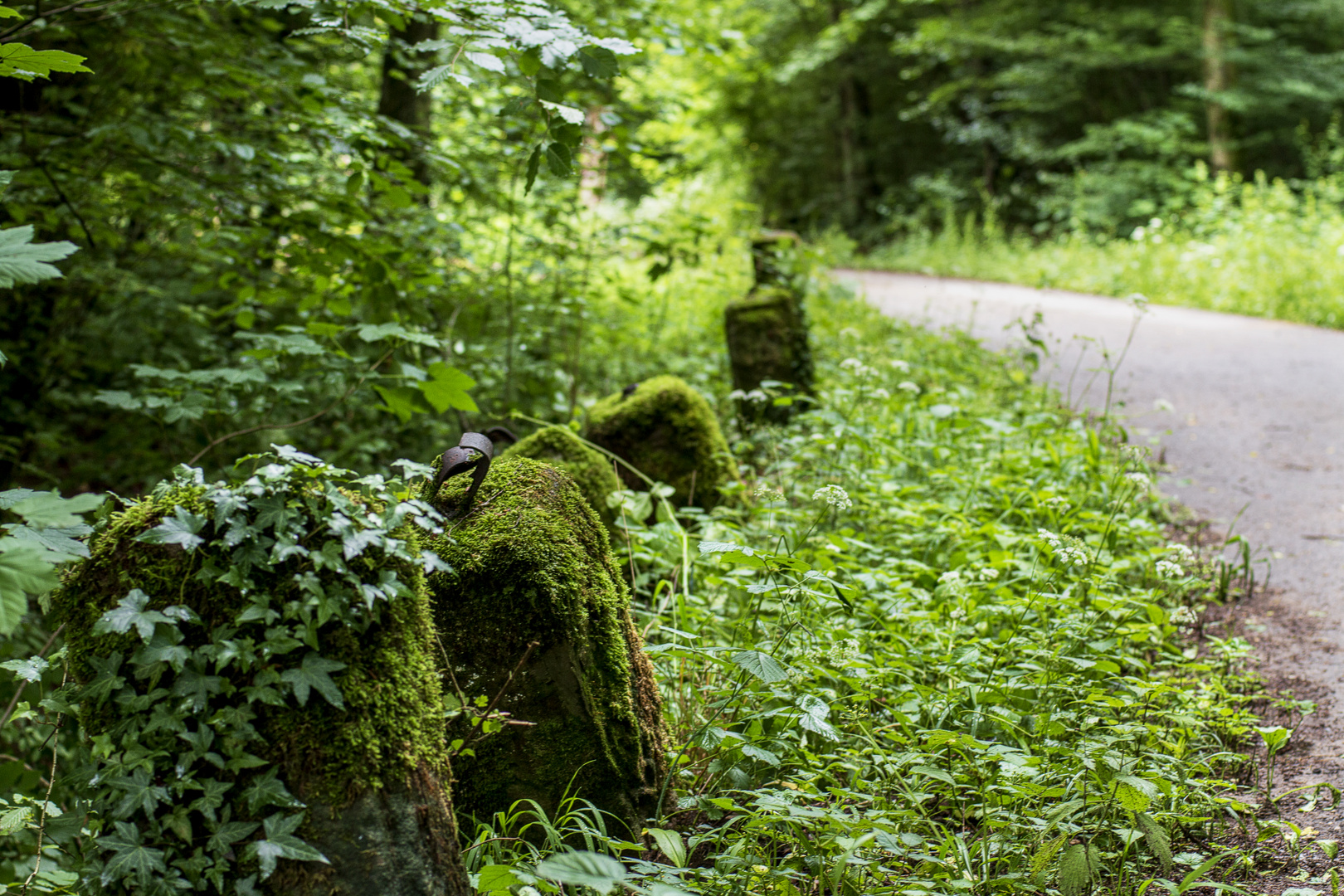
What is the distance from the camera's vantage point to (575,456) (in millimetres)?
3656

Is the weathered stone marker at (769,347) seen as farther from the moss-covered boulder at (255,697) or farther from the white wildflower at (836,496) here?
the moss-covered boulder at (255,697)

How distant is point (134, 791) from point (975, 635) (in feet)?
8.48

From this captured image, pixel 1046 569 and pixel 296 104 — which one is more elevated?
pixel 296 104

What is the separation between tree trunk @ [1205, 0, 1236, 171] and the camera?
15.0m

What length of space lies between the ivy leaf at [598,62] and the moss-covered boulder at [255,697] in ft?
3.99

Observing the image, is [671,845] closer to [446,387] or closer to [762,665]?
[762,665]

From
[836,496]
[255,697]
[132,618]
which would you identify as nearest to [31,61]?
[132,618]

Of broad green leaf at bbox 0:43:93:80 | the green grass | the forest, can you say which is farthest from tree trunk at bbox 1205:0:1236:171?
broad green leaf at bbox 0:43:93:80

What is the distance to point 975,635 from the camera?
3.06m

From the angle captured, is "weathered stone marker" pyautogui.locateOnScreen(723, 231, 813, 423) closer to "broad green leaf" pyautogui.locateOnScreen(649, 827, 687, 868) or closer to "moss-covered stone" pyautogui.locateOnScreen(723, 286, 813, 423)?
"moss-covered stone" pyautogui.locateOnScreen(723, 286, 813, 423)

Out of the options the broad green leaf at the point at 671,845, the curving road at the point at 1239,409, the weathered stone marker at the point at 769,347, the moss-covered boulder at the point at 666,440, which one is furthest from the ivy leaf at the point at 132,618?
the weathered stone marker at the point at 769,347

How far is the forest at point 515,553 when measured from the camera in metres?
1.47

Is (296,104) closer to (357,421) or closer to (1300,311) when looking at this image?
(357,421)

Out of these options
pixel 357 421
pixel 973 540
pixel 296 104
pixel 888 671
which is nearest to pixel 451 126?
pixel 357 421
